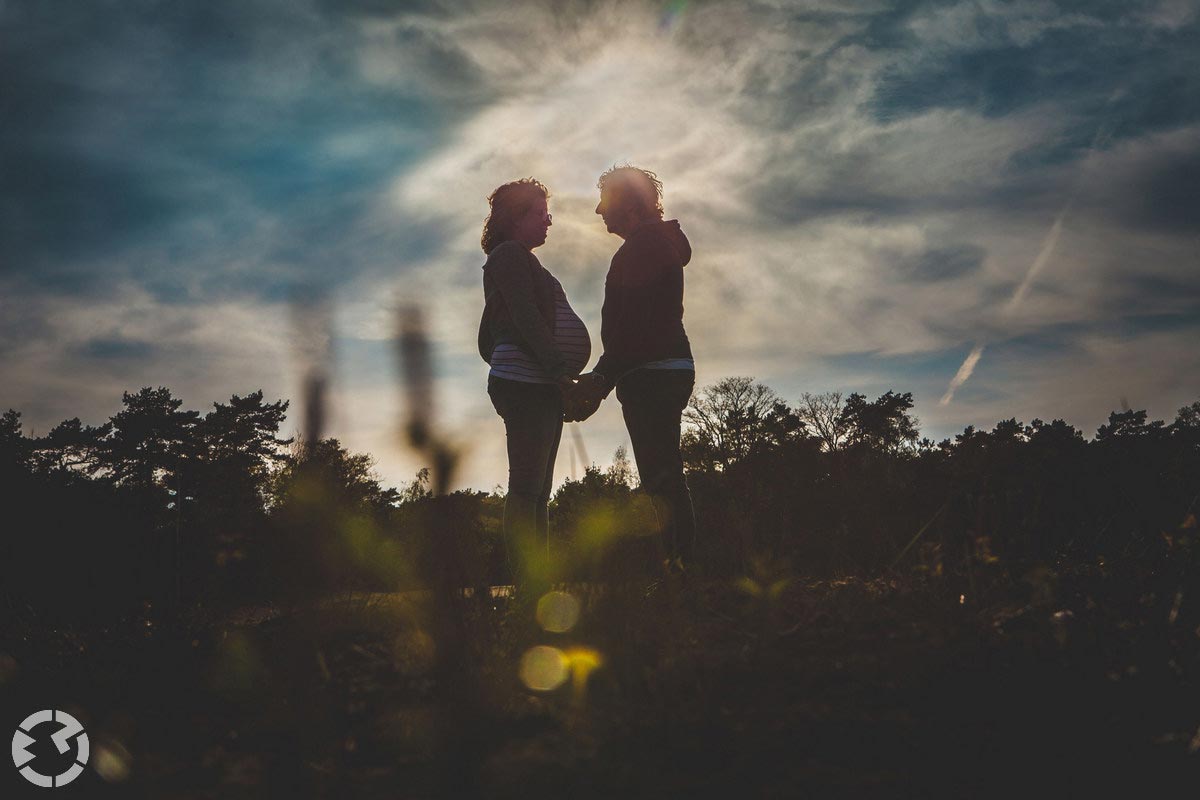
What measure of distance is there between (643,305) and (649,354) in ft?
0.96

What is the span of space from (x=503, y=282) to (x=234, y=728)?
8.77 ft

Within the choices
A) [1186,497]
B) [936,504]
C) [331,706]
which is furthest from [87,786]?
[936,504]

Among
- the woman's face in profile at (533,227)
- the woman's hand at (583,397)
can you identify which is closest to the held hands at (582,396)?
the woman's hand at (583,397)

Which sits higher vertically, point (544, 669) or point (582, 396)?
point (582, 396)

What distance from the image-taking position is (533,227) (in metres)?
4.43

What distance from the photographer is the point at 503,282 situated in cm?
414

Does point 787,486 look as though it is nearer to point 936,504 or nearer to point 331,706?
point 936,504

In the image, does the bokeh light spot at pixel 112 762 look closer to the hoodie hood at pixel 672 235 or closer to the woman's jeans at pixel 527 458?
the woman's jeans at pixel 527 458

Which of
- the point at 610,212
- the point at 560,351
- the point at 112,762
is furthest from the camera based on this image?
the point at 610,212

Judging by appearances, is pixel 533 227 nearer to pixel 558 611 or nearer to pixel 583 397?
pixel 583 397

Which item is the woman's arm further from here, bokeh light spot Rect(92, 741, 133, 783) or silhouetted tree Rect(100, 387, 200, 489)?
silhouetted tree Rect(100, 387, 200, 489)

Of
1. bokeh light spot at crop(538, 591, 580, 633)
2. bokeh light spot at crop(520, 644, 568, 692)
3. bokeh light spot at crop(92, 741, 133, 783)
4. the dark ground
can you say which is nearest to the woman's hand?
bokeh light spot at crop(538, 591, 580, 633)

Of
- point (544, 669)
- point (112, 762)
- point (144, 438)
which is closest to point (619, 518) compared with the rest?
point (544, 669)

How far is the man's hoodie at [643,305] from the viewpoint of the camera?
436cm
